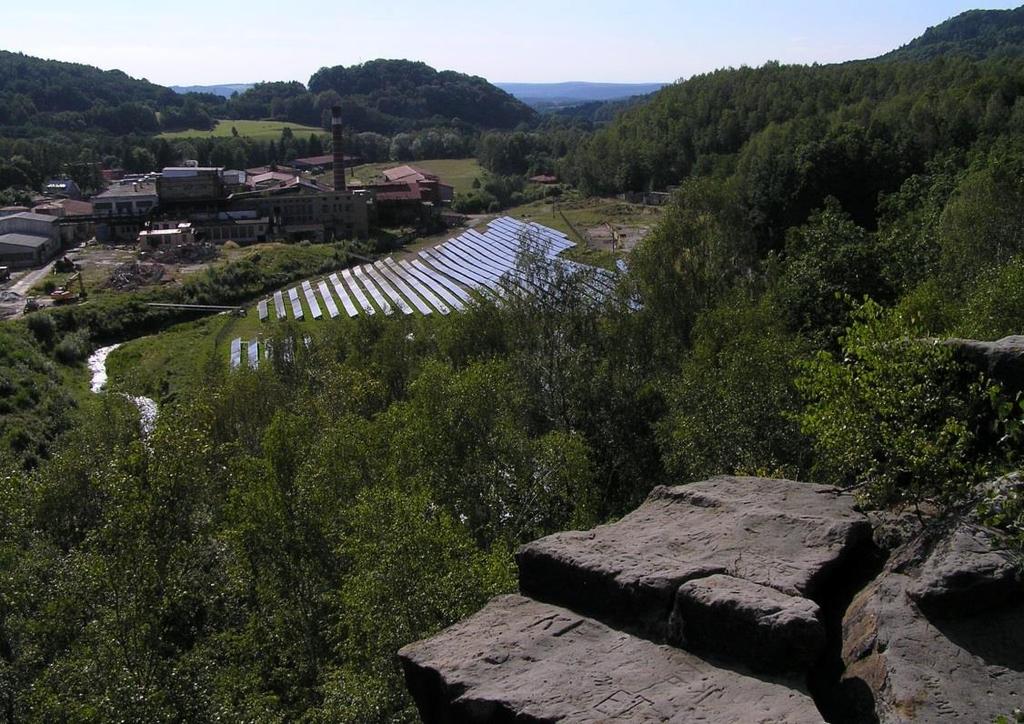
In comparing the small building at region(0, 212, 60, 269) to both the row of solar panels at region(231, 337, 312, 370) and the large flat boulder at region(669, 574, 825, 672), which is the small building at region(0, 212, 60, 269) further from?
the large flat boulder at region(669, 574, 825, 672)

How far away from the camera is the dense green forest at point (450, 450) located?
1568 cm

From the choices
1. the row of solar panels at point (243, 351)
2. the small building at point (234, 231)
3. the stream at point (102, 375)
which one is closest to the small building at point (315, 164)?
the small building at point (234, 231)

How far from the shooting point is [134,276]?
85938 millimetres

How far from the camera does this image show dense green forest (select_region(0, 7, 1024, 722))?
15.7m

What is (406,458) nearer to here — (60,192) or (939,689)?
(939,689)

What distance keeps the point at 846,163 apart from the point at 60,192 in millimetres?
118056

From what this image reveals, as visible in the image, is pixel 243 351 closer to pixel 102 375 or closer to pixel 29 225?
pixel 102 375

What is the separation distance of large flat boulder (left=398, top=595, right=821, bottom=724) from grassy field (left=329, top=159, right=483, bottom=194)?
129153mm

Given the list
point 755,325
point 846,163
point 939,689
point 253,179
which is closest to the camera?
point 939,689

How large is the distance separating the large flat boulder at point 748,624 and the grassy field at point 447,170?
13019 centimetres

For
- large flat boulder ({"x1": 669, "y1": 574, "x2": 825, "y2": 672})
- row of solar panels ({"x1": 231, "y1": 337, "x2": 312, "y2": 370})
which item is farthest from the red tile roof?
large flat boulder ({"x1": 669, "y1": 574, "x2": 825, "y2": 672})

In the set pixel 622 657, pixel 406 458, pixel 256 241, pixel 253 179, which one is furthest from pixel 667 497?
pixel 253 179

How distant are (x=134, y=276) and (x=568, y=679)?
83.6 m

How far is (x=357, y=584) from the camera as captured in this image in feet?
59.4
